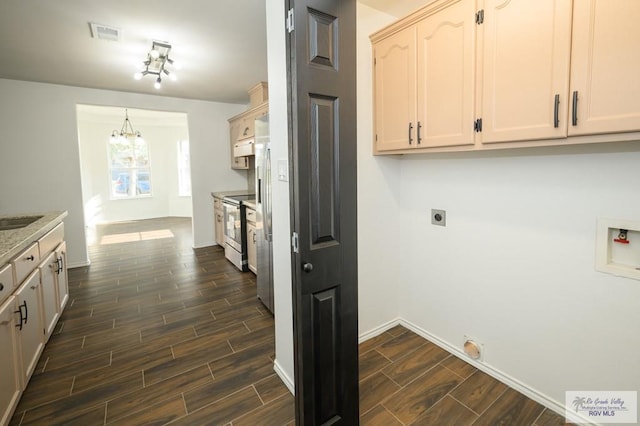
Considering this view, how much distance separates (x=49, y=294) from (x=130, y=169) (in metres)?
7.08

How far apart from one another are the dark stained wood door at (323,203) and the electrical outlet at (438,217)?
3.36 feet

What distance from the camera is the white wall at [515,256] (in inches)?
59.2

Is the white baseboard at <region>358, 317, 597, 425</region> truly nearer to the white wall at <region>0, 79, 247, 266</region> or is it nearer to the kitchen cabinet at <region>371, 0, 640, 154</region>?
the kitchen cabinet at <region>371, 0, 640, 154</region>

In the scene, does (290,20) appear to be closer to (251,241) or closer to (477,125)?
(477,125)

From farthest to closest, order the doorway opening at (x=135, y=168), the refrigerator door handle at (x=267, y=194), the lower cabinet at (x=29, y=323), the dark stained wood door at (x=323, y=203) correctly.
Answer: the doorway opening at (x=135, y=168)
the refrigerator door handle at (x=267, y=194)
the lower cabinet at (x=29, y=323)
the dark stained wood door at (x=323, y=203)

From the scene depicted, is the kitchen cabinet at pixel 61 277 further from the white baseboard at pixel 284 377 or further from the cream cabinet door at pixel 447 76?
the cream cabinet door at pixel 447 76

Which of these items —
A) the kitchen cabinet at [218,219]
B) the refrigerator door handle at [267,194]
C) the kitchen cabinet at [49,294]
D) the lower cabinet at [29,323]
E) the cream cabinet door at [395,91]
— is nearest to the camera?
the lower cabinet at [29,323]

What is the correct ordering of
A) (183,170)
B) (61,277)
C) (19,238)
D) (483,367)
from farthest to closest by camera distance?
(183,170) → (61,277) → (483,367) → (19,238)

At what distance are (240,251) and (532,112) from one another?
3.64m

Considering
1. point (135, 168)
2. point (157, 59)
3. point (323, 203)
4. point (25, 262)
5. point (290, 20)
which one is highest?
point (157, 59)

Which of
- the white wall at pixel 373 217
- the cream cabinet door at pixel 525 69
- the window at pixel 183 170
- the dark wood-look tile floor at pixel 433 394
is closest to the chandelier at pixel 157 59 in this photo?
the white wall at pixel 373 217

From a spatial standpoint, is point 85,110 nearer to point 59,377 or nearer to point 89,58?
point 89,58

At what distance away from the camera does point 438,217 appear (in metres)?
2.29

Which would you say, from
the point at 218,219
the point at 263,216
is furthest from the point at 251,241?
the point at 218,219
